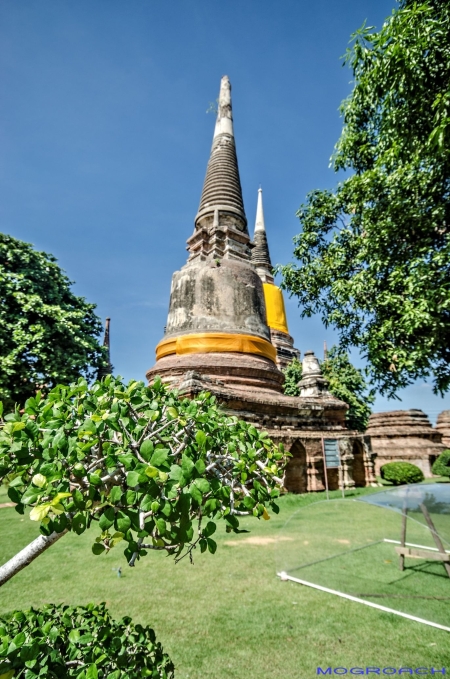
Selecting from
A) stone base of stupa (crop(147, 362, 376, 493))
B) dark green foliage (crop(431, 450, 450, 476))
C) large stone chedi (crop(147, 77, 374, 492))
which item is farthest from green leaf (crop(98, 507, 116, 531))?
dark green foliage (crop(431, 450, 450, 476))

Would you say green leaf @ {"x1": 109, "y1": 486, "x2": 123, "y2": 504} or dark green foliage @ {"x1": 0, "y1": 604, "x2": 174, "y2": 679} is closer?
green leaf @ {"x1": 109, "y1": 486, "x2": 123, "y2": 504}

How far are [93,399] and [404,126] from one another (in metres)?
7.27

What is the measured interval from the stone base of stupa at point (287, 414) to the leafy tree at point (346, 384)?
6.73 m

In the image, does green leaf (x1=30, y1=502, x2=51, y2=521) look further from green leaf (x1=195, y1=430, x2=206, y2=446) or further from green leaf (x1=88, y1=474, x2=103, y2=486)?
green leaf (x1=195, y1=430, x2=206, y2=446)

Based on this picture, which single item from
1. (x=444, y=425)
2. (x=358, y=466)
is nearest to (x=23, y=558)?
(x=358, y=466)

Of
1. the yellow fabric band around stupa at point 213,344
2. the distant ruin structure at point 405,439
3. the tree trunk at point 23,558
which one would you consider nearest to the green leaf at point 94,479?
the tree trunk at point 23,558

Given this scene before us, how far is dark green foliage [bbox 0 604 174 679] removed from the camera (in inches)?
61.5

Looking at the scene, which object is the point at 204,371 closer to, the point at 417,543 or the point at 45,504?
the point at 417,543

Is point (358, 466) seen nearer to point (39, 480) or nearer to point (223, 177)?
point (223, 177)

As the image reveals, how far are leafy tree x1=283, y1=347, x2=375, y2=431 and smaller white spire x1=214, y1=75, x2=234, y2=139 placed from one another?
12.5 meters

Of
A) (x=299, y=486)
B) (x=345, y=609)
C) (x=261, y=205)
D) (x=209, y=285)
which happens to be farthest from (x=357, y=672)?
(x=261, y=205)

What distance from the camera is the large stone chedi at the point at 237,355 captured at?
11047 mm

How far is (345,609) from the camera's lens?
3973mm

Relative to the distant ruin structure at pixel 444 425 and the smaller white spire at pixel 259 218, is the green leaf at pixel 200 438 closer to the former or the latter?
the distant ruin structure at pixel 444 425
